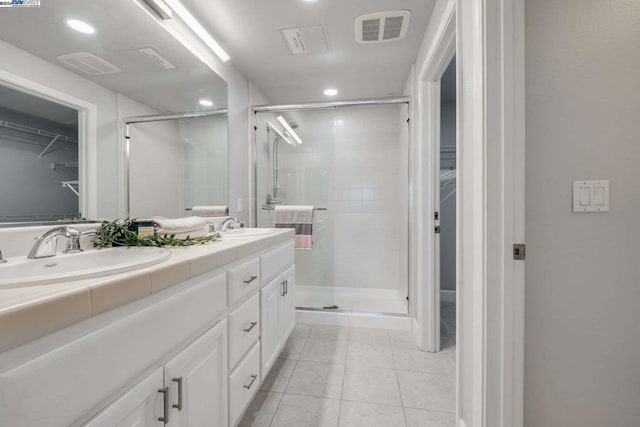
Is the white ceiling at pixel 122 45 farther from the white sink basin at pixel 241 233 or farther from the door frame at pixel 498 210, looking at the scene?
the door frame at pixel 498 210

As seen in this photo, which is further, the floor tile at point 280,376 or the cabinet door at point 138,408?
the floor tile at point 280,376

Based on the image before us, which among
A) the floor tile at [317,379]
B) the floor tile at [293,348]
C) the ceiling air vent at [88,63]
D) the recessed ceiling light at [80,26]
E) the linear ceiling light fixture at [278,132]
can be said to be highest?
the linear ceiling light fixture at [278,132]

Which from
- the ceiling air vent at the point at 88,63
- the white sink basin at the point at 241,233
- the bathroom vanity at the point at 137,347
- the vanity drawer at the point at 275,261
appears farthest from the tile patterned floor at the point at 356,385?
the ceiling air vent at the point at 88,63

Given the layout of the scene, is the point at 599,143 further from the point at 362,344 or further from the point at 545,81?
the point at 362,344

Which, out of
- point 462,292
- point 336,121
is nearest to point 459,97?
point 462,292

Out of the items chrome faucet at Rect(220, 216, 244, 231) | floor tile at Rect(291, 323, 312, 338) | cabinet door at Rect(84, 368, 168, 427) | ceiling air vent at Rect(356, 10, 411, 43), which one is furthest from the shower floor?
ceiling air vent at Rect(356, 10, 411, 43)

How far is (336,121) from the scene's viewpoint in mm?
3025

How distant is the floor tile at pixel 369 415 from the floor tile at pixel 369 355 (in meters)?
0.36

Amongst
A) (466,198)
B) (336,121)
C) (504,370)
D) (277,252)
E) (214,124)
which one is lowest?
(504,370)

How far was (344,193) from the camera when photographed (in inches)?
123

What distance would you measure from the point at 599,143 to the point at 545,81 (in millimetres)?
262

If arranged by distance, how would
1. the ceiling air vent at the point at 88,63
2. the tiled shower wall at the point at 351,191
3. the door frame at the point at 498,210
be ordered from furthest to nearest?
the tiled shower wall at the point at 351,191
the ceiling air vent at the point at 88,63
the door frame at the point at 498,210

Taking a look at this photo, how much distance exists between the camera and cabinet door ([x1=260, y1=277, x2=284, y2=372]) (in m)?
1.36

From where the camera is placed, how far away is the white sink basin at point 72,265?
22.8 inches
